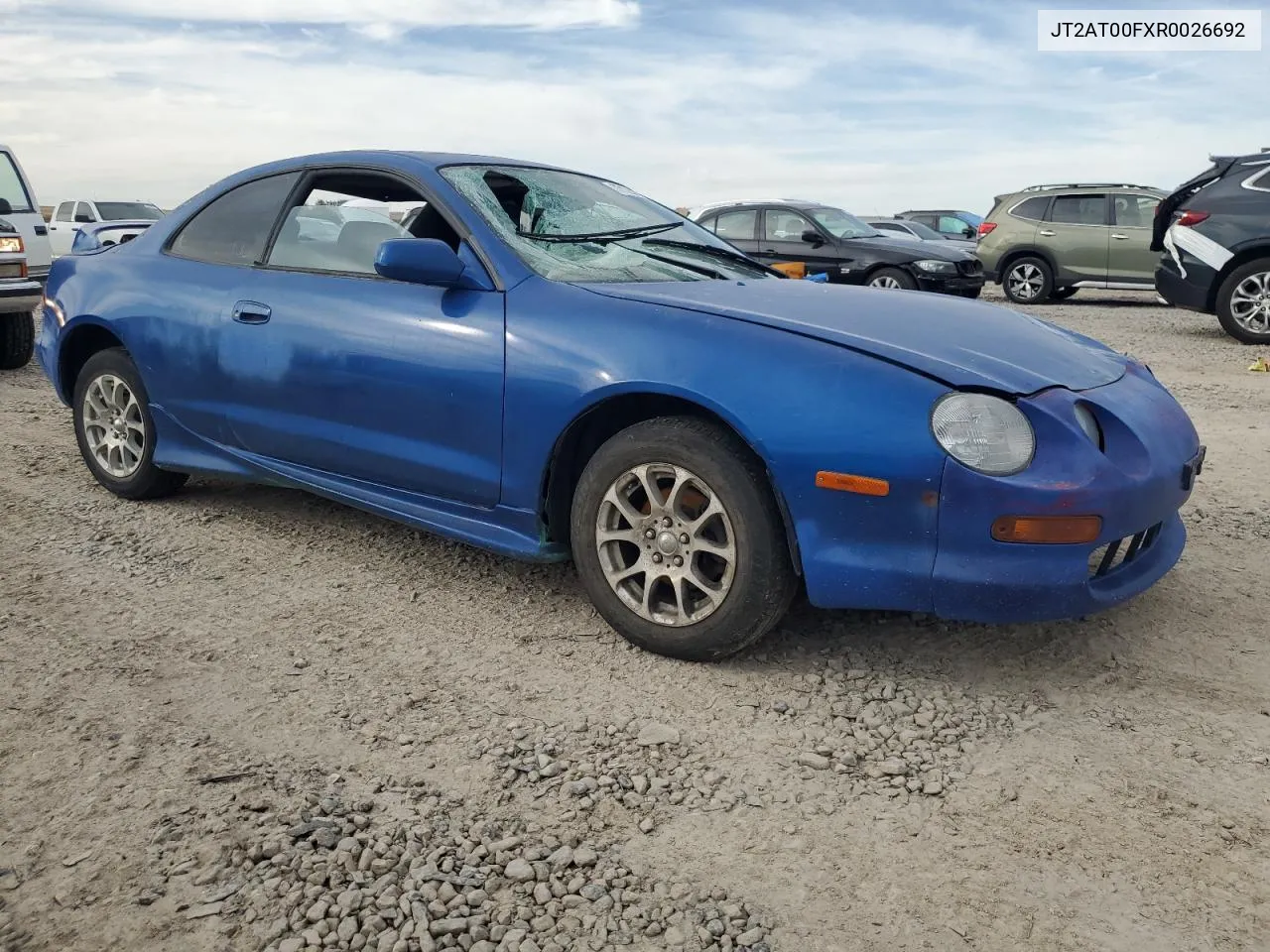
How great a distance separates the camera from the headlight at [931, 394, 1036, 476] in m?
2.71

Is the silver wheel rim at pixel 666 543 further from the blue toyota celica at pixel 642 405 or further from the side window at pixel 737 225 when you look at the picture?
the side window at pixel 737 225

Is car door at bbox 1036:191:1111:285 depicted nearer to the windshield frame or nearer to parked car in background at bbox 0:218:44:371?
the windshield frame

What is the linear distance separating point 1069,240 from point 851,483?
13072 millimetres

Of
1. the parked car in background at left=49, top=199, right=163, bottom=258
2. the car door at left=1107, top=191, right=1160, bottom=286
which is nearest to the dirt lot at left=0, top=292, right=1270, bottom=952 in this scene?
the car door at left=1107, top=191, right=1160, bottom=286

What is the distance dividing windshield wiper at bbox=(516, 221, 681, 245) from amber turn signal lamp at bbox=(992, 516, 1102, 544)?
5.77ft

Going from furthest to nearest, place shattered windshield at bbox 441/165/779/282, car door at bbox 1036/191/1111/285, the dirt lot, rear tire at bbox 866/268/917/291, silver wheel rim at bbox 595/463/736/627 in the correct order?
car door at bbox 1036/191/1111/285 → rear tire at bbox 866/268/917/291 → shattered windshield at bbox 441/165/779/282 → silver wheel rim at bbox 595/463/736/627 → the dirt lot

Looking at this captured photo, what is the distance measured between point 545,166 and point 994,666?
2.49 m

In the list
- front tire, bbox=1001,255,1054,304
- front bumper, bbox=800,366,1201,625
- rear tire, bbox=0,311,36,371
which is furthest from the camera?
front tire, bbox=1001,255,1054,304

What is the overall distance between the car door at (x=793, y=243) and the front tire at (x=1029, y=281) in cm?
322

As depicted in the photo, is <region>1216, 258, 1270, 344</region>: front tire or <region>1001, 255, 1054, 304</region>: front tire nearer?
<region>1216, 258, 1270, 344</region>: front tire

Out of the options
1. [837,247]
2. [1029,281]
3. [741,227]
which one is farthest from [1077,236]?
[741,227]

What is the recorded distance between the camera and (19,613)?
3477mm

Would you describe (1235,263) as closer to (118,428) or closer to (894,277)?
(894,277)

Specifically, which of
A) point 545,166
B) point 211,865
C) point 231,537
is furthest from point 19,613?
point 545,166
